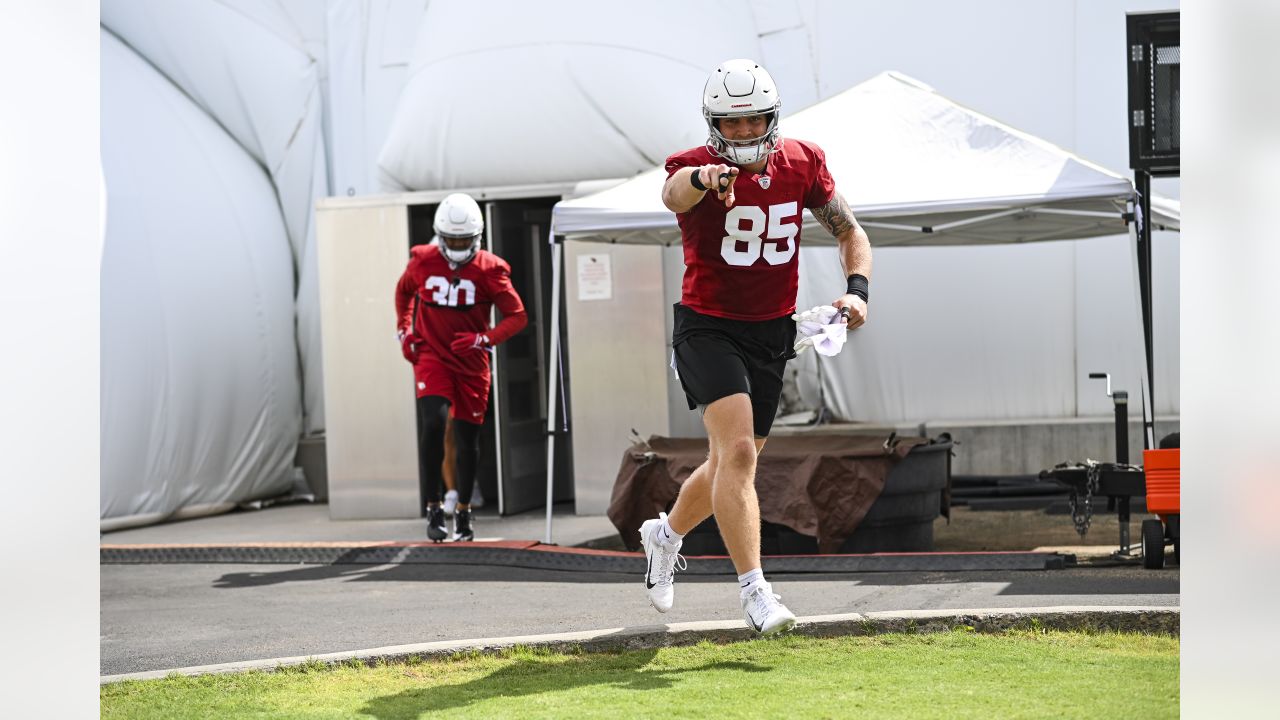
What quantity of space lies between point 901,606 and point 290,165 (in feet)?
30.5

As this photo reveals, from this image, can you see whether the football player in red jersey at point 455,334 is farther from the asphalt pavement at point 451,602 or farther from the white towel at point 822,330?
the white towel at point 822,330

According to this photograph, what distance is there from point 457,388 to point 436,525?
2.93 ft

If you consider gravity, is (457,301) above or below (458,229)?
below

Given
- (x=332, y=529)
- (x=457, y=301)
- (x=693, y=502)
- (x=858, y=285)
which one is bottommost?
(x=332, y=529)

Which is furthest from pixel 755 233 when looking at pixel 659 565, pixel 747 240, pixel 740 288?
pixel 659 565

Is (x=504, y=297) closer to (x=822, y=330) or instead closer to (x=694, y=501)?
(x=694, y=501)

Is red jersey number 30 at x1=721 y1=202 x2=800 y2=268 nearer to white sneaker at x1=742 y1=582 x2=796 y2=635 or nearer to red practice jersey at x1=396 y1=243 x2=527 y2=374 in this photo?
white sneaker at x1=742 y1=582 x2=796 y2=635

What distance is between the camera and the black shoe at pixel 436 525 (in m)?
9.99

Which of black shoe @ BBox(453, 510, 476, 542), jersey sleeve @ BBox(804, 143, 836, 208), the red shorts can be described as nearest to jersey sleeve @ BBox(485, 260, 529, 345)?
the red shorts

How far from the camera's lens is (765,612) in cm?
521

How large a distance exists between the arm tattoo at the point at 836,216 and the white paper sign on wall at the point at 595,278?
6124 millimetres

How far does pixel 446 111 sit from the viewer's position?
12297mm
